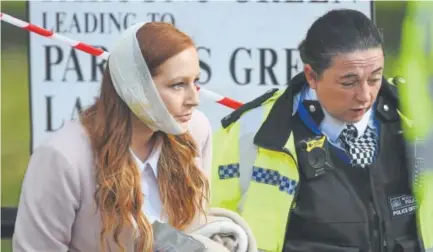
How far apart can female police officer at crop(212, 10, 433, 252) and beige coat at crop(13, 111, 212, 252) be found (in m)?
0.45

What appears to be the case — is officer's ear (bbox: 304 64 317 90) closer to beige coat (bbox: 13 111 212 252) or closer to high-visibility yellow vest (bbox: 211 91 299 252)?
high-visibility yellow vest (bbox: 211 91 299 252)

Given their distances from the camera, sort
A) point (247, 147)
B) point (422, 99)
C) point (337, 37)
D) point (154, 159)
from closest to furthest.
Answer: point (154, 159)
point (337, 37)
point (247, 147)
point (422, 99)

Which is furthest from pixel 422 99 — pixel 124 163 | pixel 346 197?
pixel 124 163

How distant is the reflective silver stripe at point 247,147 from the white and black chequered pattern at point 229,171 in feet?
0.04

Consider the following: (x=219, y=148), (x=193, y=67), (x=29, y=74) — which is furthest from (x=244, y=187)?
(x=29, y=74)

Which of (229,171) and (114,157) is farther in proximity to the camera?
(229,171)

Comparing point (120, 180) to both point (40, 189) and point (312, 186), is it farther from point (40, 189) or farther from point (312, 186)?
point (312, 186)

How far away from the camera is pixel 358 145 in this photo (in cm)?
256

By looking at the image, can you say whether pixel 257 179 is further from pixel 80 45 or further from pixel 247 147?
pixel 80 45

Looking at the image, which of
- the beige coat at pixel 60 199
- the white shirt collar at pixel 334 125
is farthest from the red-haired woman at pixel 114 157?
the white shirt collar at pixel 334 125

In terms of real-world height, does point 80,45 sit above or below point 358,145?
above

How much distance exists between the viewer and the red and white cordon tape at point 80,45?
11.5ft

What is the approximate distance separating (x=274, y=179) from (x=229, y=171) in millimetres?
142

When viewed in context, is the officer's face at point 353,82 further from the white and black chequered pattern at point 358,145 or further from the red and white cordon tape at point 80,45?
the red and white cordon tape at point 80,45
